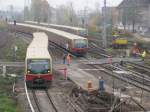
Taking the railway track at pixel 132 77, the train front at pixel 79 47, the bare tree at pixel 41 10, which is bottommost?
the railway track at pixel 132 77

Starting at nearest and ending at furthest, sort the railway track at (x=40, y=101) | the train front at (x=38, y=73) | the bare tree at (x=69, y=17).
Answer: the railway track at (x=40, y=101)
the train front at (x=38, y=73)
the bare tree at (x=69, y=17)

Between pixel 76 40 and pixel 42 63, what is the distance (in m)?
20.4

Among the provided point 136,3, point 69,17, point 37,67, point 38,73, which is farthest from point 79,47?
point 69,17

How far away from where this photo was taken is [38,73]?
29250 millimetres

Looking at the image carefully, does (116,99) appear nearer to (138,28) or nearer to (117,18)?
(138,28)

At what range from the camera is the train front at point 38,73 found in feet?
95.3

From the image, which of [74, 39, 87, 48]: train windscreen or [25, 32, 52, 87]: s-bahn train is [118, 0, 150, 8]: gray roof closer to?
[74, 39, 87, 48]: train windscreen

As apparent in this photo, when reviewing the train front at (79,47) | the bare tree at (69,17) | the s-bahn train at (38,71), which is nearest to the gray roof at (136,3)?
the bare tree at (69,17)

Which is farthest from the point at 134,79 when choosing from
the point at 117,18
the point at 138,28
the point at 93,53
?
the point at 117,18

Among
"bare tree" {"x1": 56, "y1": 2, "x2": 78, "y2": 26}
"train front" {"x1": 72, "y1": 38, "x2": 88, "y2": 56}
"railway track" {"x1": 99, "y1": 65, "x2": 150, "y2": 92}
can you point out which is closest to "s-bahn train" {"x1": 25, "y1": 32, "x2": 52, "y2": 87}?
"railway track" {"x1": 99, "y1": 65, "x2": 150, "y2": 92}

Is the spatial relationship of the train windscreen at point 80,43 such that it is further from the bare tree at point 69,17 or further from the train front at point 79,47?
the bare tree at point 69,17

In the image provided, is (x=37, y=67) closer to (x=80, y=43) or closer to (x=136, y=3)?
(x=80, y=43)

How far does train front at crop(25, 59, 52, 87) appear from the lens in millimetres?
29047

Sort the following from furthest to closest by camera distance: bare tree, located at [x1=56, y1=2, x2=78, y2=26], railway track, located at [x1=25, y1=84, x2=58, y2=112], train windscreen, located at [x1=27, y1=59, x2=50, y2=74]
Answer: bare tree, located at [x1=56, y1=2, x2=78, y2=26], train windscreen, located at [x1=27, y1=59, x2=50, y2=74], railway track, located at [x1=25, y1=84, x2=58, y2=112]
